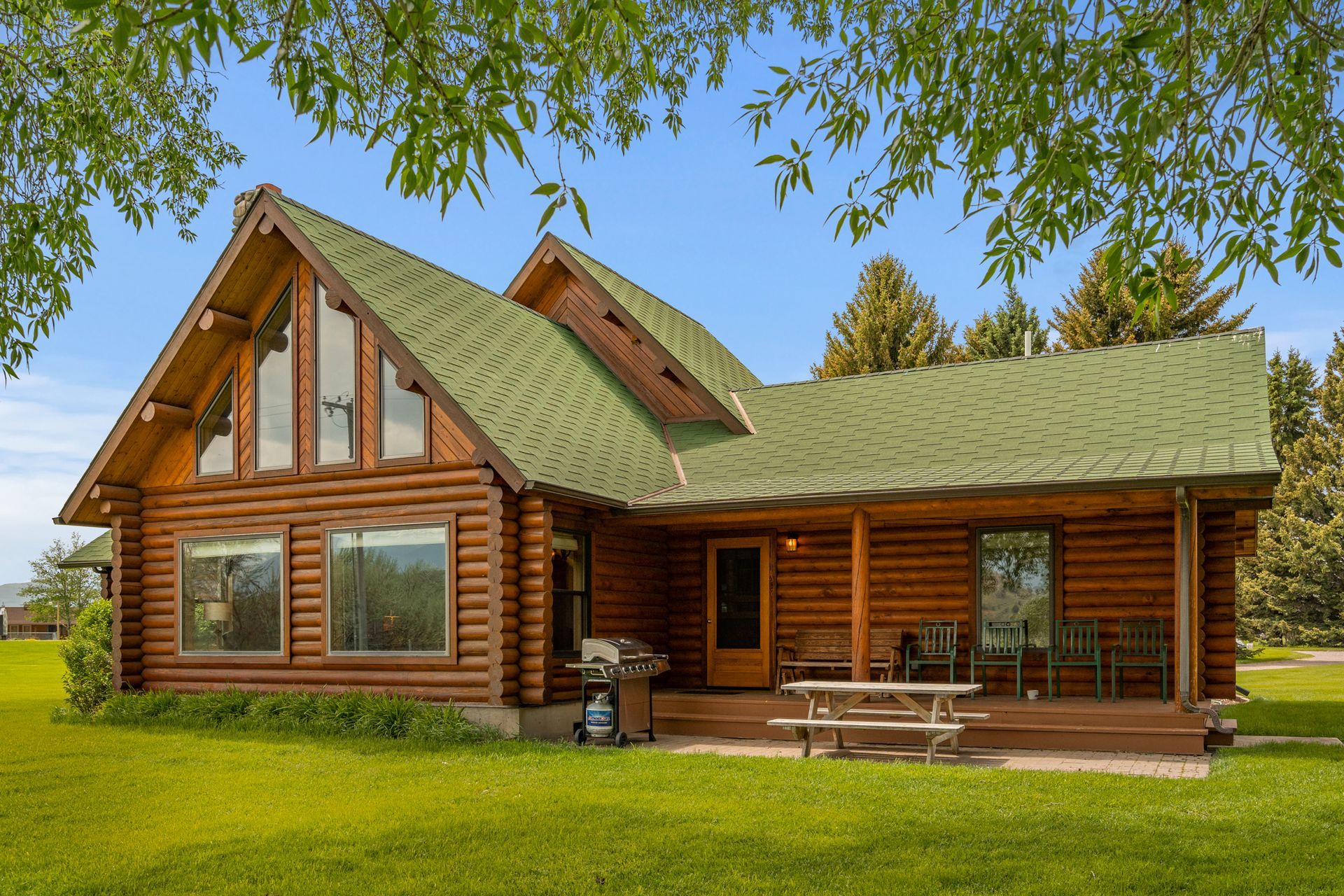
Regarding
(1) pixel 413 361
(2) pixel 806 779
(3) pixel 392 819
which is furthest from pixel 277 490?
(2) pixel 806 779

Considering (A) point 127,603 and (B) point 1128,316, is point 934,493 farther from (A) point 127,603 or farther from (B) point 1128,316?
(B) point 1128,316

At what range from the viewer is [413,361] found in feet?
40.5

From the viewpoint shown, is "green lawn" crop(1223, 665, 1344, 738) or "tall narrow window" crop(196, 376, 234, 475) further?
"tall narrow window" crop(196, 376, 234, 475)

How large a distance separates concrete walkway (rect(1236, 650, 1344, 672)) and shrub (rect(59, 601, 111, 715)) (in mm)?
23065

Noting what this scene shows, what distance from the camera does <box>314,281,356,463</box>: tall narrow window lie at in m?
13.2

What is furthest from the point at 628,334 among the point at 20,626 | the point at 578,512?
the point at 20,626

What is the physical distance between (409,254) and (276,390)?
111 inches

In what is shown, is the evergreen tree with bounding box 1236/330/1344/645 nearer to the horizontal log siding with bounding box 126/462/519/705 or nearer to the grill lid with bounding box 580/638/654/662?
the grill lid with bounding box 580/638/654/662

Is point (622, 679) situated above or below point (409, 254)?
below

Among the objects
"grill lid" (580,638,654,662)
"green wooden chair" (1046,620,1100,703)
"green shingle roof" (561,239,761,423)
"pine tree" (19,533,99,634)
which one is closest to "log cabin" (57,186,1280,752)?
"green wooden chair" (1046,620,1100,703)

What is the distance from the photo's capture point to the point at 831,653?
14.1 m

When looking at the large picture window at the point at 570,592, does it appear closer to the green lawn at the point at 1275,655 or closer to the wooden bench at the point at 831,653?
the wooden bench at the point at 831,653

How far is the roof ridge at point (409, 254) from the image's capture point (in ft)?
46.1

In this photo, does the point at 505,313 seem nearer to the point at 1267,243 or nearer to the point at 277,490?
the point at 277,490
